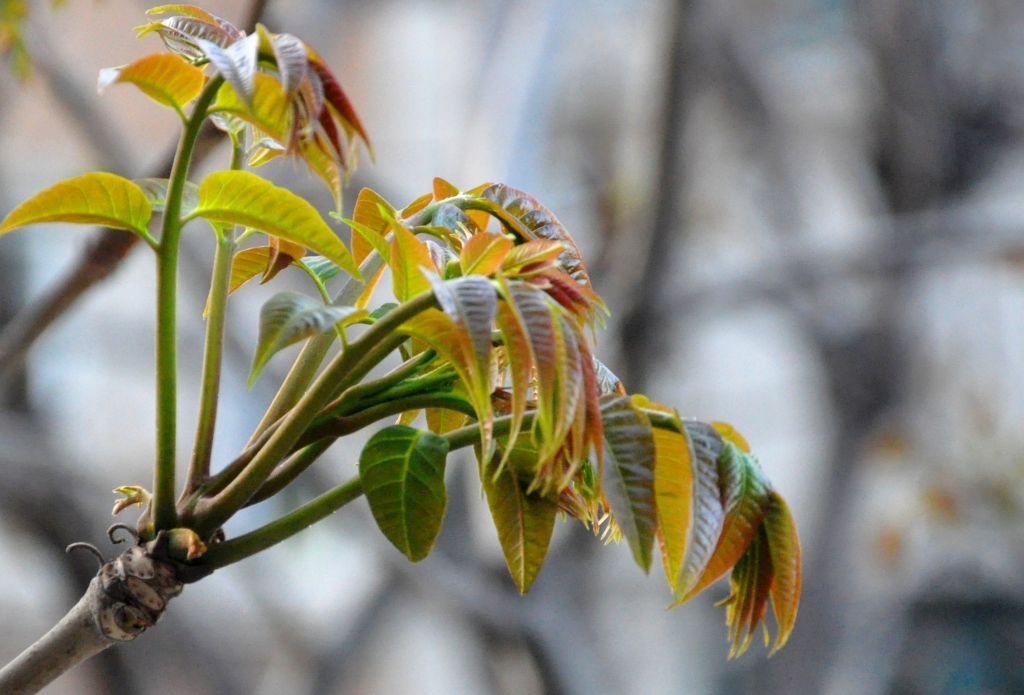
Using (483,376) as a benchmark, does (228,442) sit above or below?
below

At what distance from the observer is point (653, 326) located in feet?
7.34

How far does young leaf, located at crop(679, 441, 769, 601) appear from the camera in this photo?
469 mm

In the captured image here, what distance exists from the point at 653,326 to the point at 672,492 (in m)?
1.78

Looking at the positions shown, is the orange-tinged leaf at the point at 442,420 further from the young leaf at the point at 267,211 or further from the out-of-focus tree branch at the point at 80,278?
the out-of-focus tree branch at the point at 80,278

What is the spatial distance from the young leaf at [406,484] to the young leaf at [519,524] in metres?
0.04

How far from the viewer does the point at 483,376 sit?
15.9 inches

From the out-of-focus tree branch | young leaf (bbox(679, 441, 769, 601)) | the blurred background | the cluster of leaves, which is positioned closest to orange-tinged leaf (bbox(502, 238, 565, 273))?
the cluster of leaves

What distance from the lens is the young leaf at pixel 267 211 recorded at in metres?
0.45

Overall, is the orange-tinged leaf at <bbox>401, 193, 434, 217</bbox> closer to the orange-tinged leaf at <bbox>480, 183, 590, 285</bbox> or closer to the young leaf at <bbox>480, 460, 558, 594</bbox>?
the orange-tinged leaf at <bbox>480, 183, 590, 285</bbox>

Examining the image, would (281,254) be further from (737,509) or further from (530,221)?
(737,509)

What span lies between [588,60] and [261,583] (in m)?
2.35

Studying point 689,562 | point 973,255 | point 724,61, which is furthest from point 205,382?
point 724,61

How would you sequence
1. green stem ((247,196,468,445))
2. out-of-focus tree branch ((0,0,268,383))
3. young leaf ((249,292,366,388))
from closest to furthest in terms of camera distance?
young leaf ((249,292,366,388)) → green stem ((247,196,468,445)) → out-of-focus tree branch ((0,0,268,383))

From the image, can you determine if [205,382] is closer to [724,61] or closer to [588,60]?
[724,61]
